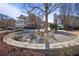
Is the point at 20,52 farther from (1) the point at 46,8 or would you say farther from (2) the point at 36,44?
(1) the point at 46,8

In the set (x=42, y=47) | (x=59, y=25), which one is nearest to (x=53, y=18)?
(x=59, y=25)

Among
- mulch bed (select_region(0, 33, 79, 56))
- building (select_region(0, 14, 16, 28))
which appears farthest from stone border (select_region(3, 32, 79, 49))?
building (select_region(0, 14, 16, 28))

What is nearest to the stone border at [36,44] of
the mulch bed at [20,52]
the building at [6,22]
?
the mulch bed at [20,52]

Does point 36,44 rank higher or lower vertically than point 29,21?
lower

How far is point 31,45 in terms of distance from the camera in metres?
2.88

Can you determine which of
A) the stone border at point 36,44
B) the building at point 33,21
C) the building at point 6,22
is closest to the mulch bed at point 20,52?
the stone border at point 36,44

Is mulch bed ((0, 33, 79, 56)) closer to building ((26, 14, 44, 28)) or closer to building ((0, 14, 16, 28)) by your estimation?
building ((0, 14, 16, 28))

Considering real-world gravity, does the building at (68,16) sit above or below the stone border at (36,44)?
above

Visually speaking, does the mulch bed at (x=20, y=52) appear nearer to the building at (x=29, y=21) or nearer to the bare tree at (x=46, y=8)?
the bare tree at (x=46, y=8)

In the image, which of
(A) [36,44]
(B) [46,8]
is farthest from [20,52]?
(B) [46,8]

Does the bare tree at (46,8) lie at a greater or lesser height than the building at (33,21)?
greater

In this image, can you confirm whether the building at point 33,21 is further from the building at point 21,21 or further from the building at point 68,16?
the building at point 68,16

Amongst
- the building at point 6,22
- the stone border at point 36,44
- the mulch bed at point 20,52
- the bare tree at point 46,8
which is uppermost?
the bare tree at point 46,8

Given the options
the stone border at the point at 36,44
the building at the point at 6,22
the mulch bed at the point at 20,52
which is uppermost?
the building at the point at 6,22
